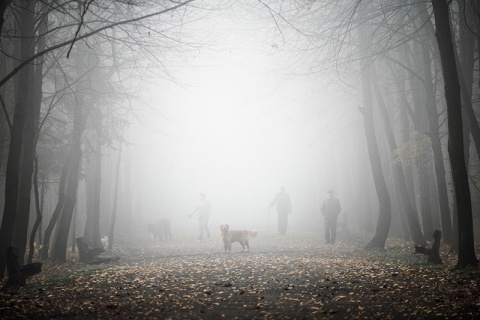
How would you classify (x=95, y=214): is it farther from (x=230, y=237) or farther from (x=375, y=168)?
(x=375, y=168)

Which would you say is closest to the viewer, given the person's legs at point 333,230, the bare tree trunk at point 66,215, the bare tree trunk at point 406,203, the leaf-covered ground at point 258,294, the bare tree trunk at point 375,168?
the leaf-covered ground at point 258,294

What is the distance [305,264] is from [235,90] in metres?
10.1

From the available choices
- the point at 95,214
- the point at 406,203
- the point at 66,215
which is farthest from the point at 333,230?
the point at 66,215

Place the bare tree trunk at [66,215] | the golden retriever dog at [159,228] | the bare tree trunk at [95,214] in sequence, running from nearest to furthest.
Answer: the bare tree trunk at [66,215], the bare tree trunk at [95,214], the golden retriever dog at [159,228]

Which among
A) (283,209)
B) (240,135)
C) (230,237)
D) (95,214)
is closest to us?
(230,237)

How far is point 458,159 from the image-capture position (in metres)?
6.75

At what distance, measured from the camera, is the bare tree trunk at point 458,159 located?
262 inches

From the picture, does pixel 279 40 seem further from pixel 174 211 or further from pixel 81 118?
pixel 174 211

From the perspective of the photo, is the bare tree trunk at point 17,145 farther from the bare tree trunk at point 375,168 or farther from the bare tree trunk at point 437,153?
the bare tree trunk at point 437,153

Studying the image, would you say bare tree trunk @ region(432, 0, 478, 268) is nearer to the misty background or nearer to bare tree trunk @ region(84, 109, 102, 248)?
the misty background

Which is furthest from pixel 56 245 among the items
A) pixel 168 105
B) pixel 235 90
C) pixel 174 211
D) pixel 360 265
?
pixel 174 211

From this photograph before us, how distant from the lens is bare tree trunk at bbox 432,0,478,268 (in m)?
6.66

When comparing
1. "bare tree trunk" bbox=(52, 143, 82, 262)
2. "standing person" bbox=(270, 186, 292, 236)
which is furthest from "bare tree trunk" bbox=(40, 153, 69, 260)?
"standing person" bbox=(270, 186, 292, 236)

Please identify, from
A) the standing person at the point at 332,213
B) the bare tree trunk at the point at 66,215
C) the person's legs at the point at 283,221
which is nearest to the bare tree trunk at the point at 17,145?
the bare tree trunk at the point at 66,215
